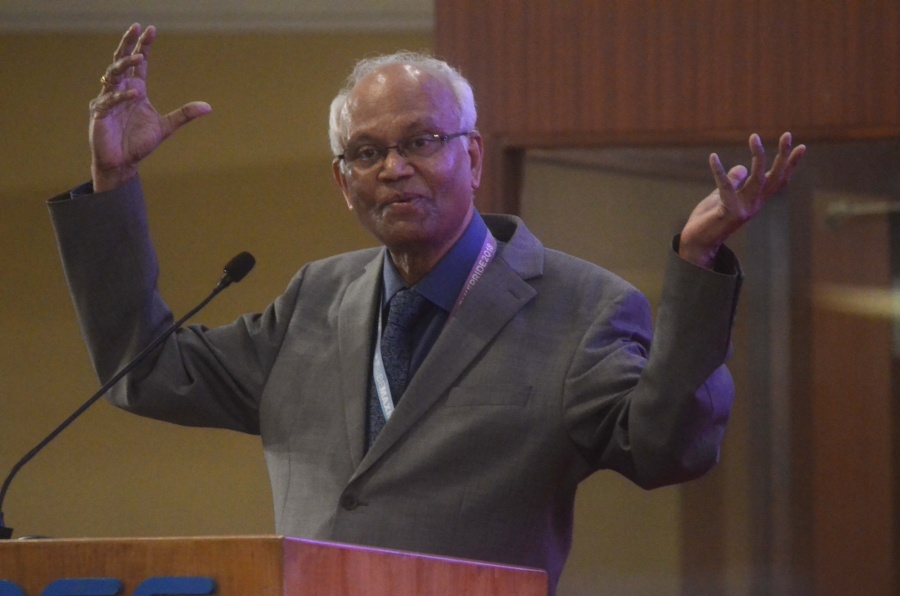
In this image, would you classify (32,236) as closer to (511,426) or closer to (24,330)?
(24,330)

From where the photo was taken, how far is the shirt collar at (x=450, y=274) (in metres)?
1.82

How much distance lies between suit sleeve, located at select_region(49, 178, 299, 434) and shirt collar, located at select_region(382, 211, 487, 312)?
9.7 inches

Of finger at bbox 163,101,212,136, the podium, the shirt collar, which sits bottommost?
the podium

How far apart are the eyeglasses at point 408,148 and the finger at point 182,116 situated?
0.24 meters

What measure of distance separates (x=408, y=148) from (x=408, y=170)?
0.14ft

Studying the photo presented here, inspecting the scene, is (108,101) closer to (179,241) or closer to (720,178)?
(720,178)

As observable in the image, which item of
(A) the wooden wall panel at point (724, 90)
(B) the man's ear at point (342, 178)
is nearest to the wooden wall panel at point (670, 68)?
(A) the wooden wall panel at point (724, 90)

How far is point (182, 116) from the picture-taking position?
1782 millimetres

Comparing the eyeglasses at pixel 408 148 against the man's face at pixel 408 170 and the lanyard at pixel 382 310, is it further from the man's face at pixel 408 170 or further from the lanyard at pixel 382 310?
the lanyard at pixel 382 310

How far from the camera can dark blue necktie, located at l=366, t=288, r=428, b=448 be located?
1.75 m

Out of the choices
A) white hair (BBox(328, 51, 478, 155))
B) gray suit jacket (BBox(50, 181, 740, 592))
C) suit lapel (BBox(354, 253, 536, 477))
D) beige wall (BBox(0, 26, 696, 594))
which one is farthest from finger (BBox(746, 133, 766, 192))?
beige wall (BBox(0, 26, 696, 594))

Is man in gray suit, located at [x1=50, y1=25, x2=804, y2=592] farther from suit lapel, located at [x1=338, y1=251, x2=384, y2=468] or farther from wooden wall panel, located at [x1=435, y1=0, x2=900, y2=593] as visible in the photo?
wooden wall panel, located at [x1=435, y1=0, x2=900, y2=593]

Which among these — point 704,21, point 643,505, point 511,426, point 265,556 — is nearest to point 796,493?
point 643,505

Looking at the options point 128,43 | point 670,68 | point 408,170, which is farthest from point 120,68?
point 670,68
